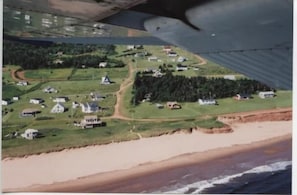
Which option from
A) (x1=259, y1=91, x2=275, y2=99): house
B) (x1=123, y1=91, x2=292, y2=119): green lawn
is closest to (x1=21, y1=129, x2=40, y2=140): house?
(x1=123, y1=91, x2=292, y2=119): green lawn

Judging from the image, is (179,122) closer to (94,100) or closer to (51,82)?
(94,100)

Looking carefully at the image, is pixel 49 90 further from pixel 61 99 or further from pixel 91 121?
pixel 91 121

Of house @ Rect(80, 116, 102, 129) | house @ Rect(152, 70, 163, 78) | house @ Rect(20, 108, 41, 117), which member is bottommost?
house @ Rect(80, 116, 102, 129)

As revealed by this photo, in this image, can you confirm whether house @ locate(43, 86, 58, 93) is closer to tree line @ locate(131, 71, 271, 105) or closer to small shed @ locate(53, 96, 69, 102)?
small shed @ locate(53, 96, 69, 102)

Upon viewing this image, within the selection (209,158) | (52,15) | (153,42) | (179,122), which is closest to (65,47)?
(52,15)

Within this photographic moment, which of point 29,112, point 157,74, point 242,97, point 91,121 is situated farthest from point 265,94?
point 29,112

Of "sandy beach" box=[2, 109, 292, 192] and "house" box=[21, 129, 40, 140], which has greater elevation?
"house" box=[21, 129, 40, 140]
